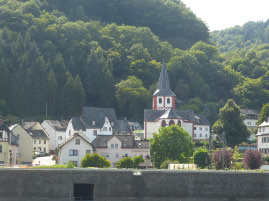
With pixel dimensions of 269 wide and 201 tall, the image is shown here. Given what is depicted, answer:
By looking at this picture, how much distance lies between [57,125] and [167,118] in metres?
16.1

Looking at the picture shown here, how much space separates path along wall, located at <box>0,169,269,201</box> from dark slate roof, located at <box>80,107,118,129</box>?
54640mm

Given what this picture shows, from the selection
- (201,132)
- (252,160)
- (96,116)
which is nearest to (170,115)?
(201,132)

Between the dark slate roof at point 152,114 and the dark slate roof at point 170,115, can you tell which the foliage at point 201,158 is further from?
the dark slate roof at point 152,114

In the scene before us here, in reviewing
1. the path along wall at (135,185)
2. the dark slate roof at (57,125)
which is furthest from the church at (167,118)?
the path along wall at (135,185)

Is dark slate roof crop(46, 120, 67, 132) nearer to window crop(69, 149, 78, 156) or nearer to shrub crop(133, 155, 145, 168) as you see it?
window crop(69, 149, 78, 156)

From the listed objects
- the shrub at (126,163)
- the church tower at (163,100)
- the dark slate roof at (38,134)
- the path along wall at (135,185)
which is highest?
the church tower at (163,100)

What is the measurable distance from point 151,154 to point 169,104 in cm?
4034

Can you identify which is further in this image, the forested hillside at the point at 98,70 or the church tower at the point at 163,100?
the forested hillside at the point at 98,70

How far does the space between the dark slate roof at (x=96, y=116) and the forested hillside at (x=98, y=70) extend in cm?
1019

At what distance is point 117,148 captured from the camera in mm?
90938

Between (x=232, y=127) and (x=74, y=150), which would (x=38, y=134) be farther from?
(x=232, y=127)

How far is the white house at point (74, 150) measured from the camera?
289ft

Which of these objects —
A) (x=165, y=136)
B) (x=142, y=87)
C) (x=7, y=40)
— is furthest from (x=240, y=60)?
(x=165, y=136)

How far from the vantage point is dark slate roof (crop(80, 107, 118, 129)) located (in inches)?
4660
